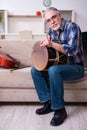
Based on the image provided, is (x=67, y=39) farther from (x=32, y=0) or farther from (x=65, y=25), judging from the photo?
(x=32, y=0)

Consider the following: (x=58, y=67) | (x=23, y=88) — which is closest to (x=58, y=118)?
(x=58, y=67)

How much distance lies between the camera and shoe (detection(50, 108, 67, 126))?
183 centimetres

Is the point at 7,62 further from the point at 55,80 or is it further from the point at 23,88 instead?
the point at 55,80

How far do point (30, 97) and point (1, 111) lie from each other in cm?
32

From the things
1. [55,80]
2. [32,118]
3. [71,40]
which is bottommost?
[32,118]

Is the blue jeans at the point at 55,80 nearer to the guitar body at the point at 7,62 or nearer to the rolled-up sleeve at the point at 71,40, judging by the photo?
the rolled-up sleeve at the point at 71,40

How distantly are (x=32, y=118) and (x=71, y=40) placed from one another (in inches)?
30.0

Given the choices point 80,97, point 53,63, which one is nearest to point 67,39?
point 53,63

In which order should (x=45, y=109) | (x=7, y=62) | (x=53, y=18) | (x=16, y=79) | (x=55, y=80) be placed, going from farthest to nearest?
1. (x=7, y=62)
2. (x=16, y=79)
3. (x=45, y=109)
4. (x=53, y=18)
5. (x=55, y=80)

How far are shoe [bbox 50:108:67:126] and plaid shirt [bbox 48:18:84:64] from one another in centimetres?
46

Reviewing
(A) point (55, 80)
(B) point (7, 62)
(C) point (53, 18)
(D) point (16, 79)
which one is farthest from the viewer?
(B) point (7, 62)

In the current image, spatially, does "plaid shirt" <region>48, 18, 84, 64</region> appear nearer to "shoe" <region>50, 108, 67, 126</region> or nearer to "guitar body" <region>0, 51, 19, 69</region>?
"shoe" <region>50, 108, 67, 126</region>

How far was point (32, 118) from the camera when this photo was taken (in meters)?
1.96

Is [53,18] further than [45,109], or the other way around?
[45,109]
